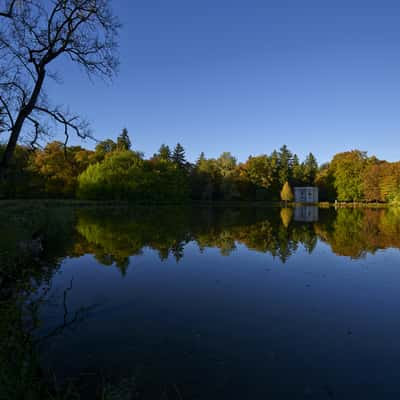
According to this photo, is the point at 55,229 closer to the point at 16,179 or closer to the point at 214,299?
the point at 214,299

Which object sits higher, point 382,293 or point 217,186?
point 217,186

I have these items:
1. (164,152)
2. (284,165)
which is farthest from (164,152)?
(284,165)

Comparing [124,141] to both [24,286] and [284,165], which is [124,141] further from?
[24,286]

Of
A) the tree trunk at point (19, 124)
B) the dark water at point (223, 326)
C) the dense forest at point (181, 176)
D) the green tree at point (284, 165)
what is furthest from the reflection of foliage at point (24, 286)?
the green tree at point (284, 165)

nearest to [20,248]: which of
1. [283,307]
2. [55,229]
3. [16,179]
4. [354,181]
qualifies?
[55,229]

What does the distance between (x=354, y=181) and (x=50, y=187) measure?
63.5 m

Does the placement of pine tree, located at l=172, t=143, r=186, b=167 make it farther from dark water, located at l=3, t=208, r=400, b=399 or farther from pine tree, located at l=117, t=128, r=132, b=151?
dark water, located at l=3, t=208, r=400, b=399

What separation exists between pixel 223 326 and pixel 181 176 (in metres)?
48.1

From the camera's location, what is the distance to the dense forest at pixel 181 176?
4519cm

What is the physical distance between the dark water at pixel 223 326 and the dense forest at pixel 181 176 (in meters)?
31.0

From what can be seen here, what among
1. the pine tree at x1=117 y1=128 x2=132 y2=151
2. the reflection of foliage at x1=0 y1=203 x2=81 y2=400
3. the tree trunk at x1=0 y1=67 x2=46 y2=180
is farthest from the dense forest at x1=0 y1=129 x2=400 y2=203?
the tree trunk at x1=0 y1=67 x2=46 y2=180

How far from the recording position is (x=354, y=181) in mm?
64750

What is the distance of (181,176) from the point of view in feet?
172

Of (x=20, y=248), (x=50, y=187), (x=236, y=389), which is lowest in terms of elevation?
(x=236, y=389)
